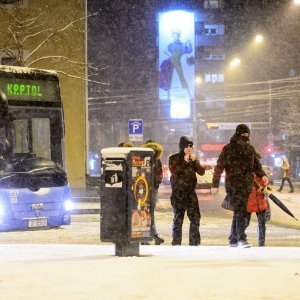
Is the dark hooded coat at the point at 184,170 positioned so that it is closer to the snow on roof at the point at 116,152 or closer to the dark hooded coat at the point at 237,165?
the dark hooded coat at the point at 237,165

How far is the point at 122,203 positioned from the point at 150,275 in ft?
5.13

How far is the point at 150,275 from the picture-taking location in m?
6.76

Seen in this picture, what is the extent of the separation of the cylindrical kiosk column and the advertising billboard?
234 feet

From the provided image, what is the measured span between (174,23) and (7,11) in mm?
51375

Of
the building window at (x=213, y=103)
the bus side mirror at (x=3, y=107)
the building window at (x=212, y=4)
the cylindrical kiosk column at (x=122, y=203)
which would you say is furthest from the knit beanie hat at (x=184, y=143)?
the building window at (x=212, y=4)

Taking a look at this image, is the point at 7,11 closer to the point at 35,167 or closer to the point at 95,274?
the point at 35,167

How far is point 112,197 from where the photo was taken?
823 centimetres

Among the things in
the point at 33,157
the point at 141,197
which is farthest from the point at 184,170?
the point at 33,157

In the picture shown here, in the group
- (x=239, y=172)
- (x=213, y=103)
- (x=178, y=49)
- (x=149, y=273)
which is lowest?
(x=149, y=273)

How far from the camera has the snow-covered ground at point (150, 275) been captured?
5957 millimetres

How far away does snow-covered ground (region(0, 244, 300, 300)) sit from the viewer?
235 inches

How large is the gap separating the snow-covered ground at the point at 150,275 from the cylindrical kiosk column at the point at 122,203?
22cm

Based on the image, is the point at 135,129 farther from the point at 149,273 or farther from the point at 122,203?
the point at 149,273

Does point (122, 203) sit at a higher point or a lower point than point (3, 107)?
lower
